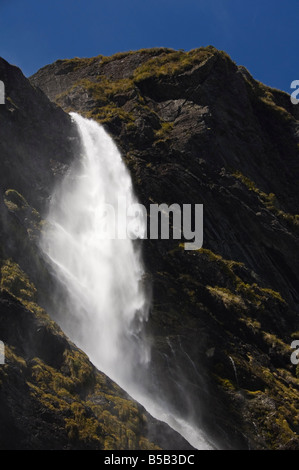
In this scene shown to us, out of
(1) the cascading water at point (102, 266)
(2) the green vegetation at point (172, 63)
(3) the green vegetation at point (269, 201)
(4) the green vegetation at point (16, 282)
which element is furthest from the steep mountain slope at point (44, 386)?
(2) the green vegetation at point (172, 63)

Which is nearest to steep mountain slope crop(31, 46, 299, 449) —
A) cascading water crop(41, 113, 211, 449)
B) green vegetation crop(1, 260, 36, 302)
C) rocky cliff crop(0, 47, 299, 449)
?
rocky cliff crop(0, 47, 299, 449)

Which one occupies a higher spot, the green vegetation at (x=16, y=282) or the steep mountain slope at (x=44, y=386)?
the green vegetation at (x=16, y=282)

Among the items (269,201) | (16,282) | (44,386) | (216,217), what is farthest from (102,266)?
(269,201)

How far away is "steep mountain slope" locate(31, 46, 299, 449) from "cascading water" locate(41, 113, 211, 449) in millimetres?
729

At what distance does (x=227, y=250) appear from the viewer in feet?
85.6

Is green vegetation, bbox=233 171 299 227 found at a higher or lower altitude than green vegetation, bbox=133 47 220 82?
lower

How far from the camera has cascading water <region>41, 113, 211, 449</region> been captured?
1906 cm

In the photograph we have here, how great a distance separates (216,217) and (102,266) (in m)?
7.44

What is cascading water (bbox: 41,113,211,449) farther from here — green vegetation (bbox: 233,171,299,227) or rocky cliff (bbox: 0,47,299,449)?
green vegetation (bbox: 233,171,299,227)

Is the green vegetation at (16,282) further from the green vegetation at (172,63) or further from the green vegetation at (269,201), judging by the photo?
the green vegetation at (172,63)

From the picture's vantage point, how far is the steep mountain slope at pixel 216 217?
64.1ft

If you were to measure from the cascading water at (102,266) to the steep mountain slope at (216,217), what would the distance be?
73cm

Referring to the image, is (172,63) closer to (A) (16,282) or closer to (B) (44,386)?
(A) (16,282)

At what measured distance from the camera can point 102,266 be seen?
23.1 m
